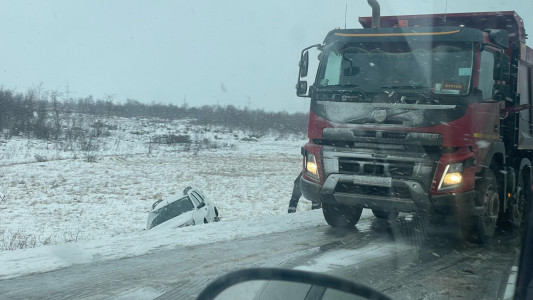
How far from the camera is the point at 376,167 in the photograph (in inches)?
262

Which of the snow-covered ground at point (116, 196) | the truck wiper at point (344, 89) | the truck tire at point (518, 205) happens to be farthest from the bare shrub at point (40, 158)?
the truck tire at point (518, 205)

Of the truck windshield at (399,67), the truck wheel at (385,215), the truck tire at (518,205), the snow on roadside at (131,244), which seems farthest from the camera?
the truck wheel at (385,215)

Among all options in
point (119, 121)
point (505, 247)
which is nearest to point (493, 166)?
point (505, 247)

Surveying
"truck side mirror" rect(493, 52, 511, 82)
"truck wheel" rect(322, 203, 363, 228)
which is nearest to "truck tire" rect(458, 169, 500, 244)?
"truck side mirror" rect(493, 52, 511, 82)

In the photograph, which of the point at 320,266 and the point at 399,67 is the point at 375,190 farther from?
the point at 399,67

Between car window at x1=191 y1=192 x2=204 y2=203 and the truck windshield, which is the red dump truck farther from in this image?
car window at x1=191 y1=192 x2=204 y2=203

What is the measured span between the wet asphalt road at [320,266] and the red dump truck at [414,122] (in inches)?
24.0

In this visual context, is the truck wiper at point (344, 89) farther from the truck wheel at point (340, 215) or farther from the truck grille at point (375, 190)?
the truck wheel at point (340, 215)

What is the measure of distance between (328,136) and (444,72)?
5.70ft

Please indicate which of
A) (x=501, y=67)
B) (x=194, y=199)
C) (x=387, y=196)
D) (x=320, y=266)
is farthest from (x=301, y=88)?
(x=194, y=199)

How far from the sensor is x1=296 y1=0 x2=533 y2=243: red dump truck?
20.9 feet

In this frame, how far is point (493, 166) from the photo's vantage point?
288 inches

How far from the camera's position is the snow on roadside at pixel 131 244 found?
572 centimetres

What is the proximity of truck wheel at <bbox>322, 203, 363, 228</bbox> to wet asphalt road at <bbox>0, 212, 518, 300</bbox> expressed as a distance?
239 millimetres
